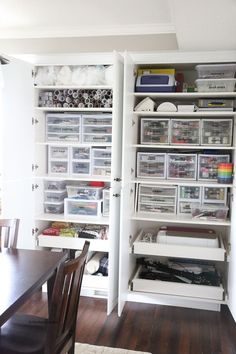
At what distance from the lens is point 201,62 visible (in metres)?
2.82

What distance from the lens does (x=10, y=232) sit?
2.26m

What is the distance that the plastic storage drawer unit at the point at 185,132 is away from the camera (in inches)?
122

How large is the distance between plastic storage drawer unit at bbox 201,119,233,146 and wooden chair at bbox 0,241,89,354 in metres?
1.77

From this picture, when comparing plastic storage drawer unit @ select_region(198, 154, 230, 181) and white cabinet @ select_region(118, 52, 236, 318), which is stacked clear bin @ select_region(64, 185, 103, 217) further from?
plastic storage drawer unit @ select_region(198, 154, 230, 181)

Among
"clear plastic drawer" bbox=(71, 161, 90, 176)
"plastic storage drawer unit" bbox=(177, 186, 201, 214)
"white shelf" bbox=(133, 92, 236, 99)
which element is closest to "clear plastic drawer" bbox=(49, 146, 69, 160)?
"clear plastic drawer" bbox=(71, 161, 90, 176)

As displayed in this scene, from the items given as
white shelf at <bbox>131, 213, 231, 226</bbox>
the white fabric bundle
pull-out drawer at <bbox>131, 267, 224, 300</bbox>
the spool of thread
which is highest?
the spool of thread

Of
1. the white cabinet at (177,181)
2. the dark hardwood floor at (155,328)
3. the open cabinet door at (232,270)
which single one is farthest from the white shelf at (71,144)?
the dark hardwood floor at (155,328)

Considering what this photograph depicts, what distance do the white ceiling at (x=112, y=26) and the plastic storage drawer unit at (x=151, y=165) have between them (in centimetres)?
94

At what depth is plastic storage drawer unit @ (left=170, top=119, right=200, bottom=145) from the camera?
3.10 meters

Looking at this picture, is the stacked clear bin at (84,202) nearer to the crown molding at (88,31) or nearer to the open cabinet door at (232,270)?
the open cabinet door at (232,270)

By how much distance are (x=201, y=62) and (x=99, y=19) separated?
919 mm

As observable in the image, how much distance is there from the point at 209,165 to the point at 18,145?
1.66 m

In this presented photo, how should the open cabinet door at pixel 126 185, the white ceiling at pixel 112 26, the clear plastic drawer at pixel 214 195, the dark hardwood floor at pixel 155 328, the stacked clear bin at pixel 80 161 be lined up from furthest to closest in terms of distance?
1. the stacked clear bin at pixel 80 161
2. the clear plastic drawer at pixel 214 195
3. the open cabinet door at pixel 126 185
4. the dark hardwood floor at pixel 155 328
5. the white ceiling at pixel 112 26

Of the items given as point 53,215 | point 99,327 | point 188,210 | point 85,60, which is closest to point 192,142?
point 188,210
